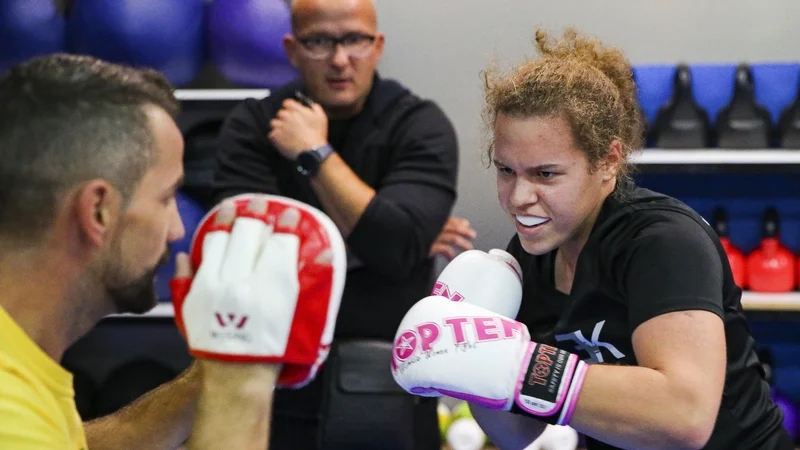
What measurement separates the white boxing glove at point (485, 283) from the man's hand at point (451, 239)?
110cm

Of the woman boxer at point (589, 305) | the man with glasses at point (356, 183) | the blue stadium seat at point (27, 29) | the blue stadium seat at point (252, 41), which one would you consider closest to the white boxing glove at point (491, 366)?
the woman boxer at point (589, 305)

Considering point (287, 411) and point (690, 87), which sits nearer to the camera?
point (287, 411)

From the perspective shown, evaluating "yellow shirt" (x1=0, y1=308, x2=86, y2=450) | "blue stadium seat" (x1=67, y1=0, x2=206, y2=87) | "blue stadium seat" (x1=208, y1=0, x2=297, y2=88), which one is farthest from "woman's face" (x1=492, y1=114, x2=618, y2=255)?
"blue stadium seat" (x1=67, y1=0, x2=206, y2=87)

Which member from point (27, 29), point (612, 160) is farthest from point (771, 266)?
point (27, 29)

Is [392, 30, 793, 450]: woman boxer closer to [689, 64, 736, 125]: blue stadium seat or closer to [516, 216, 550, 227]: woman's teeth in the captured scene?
[516, 216, 550, 227]: woman's teeth

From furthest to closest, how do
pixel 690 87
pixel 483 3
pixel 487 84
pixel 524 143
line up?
pixel 483 3, pixel 690 87, pixel 487 84, pixel 524 143

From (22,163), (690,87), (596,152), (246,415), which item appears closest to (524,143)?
(596,152)

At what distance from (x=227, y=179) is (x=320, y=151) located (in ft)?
1.01

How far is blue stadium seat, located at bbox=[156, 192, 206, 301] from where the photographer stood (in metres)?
3.50

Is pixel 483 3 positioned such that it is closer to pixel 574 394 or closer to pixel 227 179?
pixel 227 179

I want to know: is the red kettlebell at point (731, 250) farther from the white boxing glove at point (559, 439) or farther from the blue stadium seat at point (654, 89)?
the white boxing glove at point (559, 439)

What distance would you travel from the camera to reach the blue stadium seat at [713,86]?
3.85m

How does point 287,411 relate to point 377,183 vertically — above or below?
below

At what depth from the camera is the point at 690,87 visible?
3.81m
